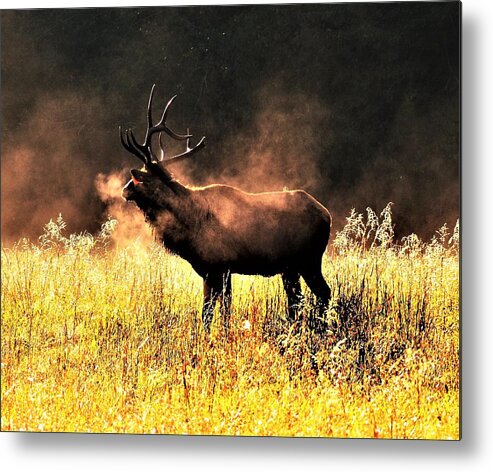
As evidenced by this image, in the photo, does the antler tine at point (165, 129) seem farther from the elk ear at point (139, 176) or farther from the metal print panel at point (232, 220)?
the elk ear at point (139, 176)

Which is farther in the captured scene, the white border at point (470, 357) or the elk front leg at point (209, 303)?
the elk front leg at point (209, 303)

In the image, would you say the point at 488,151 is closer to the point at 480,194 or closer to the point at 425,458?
the point at 480,194

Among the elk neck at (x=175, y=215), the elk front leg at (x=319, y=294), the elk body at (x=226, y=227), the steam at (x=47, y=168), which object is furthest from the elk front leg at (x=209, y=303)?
the steam at (x=47, y=168)

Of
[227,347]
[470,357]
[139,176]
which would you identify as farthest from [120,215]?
[470,357]

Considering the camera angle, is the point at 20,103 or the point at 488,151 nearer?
the point at 488,151

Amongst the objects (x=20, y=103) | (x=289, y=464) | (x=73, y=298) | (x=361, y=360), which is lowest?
(x=289, y=464)

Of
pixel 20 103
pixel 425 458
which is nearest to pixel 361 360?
pixel 425 458
